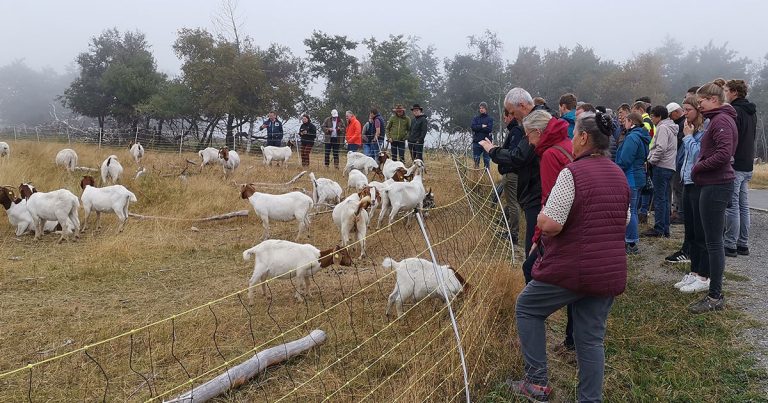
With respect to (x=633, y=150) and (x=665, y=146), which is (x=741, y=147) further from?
(x=665, y=146)

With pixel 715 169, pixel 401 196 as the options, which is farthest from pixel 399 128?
pixel 715 169

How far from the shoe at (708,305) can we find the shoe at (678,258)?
5.28 feet

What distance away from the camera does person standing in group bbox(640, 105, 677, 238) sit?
687 cm

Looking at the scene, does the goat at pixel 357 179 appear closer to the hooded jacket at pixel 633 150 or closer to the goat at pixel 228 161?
the goat at pixel 228 161

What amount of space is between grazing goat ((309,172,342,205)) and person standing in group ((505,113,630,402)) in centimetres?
673

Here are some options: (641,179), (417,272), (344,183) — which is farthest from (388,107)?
(417,272)

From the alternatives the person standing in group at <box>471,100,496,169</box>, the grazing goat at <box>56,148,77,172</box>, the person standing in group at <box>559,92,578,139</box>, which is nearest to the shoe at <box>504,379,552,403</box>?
the person standing in group at <box>559,92,578,139</box>

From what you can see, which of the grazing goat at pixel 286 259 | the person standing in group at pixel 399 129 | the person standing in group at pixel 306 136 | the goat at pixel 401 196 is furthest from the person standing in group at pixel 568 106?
the person standing in group at pixel 306 136

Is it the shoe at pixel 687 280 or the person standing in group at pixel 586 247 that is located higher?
the person standing in group at pixel 586 247

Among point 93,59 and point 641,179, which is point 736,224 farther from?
point 93,59

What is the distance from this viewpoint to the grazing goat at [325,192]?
9.38 m

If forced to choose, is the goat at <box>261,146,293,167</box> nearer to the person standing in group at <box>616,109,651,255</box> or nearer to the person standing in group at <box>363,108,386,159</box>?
the person standing in group at <box>363,108,386,159</box>

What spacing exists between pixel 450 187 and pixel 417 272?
670cm

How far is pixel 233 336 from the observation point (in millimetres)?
4535
